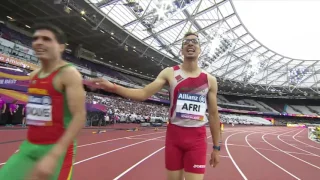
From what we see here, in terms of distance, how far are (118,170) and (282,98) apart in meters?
75.5

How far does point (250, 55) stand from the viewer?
47312 mm

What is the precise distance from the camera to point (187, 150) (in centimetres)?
250

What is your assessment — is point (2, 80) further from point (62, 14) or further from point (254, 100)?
point (254, 100)

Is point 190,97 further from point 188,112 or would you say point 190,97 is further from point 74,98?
point 74,98

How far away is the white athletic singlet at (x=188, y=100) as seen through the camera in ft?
8.49

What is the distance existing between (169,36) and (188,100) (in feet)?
101

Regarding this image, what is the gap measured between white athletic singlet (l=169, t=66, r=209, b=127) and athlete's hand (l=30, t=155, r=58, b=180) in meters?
1.31

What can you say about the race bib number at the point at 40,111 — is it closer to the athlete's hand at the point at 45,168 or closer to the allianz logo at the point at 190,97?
the athlete's hand at the point at 45,168

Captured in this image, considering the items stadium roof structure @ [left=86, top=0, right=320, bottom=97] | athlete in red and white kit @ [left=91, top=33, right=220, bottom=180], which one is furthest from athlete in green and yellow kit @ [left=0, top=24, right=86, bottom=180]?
stadium roof structure @ [left=86, top=0, right=320, bottom=97]

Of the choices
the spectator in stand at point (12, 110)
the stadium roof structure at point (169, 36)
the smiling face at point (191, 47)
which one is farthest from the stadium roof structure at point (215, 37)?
the spectator in stand at point (12, 110)

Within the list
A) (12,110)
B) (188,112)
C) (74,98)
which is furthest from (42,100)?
(12,110)

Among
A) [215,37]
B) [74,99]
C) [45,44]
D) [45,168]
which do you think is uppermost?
[215,37]

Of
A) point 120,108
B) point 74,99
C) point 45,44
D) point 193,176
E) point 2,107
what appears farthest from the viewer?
point 120,108

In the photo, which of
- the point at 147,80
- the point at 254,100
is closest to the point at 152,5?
the point at 147,80
